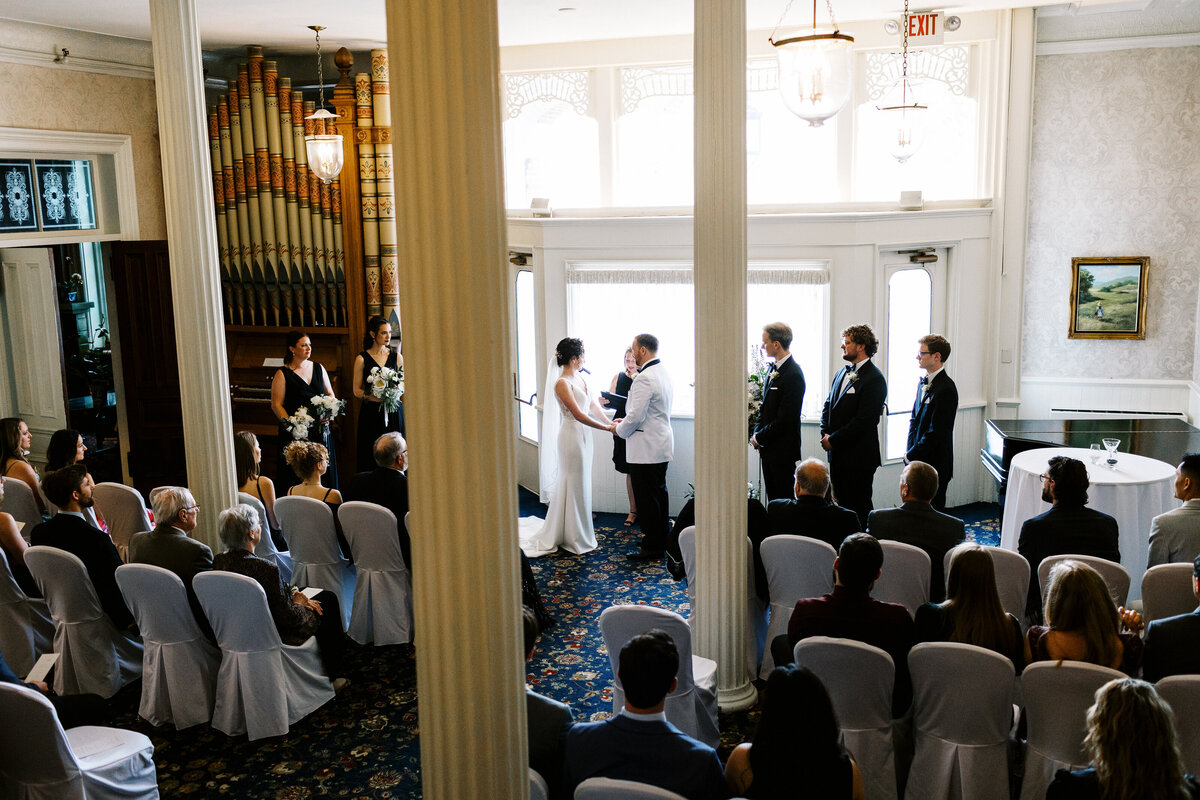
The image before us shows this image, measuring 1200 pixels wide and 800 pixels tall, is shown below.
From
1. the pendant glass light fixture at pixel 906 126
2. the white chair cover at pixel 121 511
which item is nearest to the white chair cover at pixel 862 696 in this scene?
the white chair cover at pixel 121 511

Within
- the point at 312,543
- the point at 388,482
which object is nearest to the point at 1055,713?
the point at 388,482

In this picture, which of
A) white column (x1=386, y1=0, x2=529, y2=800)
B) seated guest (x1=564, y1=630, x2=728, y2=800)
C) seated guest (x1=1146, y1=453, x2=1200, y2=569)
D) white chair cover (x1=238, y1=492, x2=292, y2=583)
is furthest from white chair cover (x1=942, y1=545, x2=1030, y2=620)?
white chair cover (x1=238, y1=492, x2=292, y2=583)

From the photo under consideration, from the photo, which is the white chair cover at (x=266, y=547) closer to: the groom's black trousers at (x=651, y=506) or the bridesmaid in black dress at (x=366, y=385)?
the bridesmaid in black dress at (x=366, y=385)

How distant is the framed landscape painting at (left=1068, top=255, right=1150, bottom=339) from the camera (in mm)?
8742

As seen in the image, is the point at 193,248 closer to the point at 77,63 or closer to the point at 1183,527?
the point at 77,63

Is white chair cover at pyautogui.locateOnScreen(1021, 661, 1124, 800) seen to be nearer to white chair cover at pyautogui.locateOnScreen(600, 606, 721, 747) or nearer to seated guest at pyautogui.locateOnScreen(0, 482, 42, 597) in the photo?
white chair cover at pyautogui.locateOnScreen(600, 606, 721, 747)

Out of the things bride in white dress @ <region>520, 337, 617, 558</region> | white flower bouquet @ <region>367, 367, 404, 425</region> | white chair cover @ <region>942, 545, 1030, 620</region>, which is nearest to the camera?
white chair cover @ <region>942, 545, 1030, 620</region>

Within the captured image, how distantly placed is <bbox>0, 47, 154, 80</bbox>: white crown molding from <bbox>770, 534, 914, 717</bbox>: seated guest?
7.49 metres

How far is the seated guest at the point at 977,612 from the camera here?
3.88 metres

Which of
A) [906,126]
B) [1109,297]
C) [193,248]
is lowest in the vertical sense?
[1109,297]

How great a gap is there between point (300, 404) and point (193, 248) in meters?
2.92

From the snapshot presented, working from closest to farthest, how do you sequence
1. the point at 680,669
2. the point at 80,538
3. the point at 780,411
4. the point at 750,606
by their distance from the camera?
the point at 680,669, the point at 80,538, the point at 750,606, the point at 780,411

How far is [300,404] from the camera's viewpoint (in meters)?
8.27

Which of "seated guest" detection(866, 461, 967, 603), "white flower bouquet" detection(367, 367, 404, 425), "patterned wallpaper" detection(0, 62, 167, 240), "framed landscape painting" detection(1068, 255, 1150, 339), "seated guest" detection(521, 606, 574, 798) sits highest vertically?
"patterned wallpaper" detection(0, 62, 167, 240)
